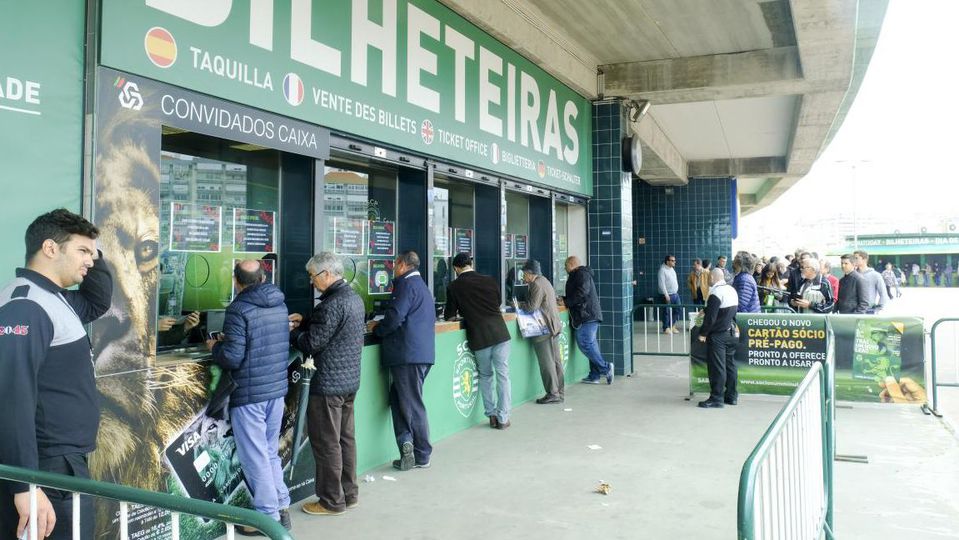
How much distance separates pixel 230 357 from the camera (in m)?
3.66

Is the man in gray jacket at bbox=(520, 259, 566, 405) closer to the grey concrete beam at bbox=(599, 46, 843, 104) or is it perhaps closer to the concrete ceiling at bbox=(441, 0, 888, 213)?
the concrete ceiling at bbox=(441, 0, 888, 213)

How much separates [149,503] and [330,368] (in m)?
2.53

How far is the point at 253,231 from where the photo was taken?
466cm

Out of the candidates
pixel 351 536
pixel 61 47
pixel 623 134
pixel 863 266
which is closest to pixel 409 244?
pixel 351 536

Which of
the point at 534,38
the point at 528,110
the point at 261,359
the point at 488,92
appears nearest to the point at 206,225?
the point at 261,359

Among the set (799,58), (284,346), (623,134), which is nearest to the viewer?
(284,346)

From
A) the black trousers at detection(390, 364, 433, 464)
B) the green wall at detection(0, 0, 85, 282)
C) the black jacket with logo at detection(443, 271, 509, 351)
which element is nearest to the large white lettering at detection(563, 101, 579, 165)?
the black jacket with logo at detection(443, 271, 509, 351)

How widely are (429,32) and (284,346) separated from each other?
10.8 feet

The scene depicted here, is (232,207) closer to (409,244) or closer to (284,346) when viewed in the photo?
(284,346)

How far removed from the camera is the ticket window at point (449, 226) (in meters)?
6.79

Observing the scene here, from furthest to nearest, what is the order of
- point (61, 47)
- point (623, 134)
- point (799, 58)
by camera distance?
point (623, 134)
point (799, 58)
point (61, 47)

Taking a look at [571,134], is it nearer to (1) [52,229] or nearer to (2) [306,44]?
(2) [306,44]

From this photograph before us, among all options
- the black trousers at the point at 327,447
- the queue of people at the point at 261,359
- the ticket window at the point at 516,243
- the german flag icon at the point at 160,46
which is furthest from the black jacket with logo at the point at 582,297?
the german flag icon at the point at 160,46

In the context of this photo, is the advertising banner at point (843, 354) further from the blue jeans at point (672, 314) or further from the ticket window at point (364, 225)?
the blue jeans at point (672, 314)
